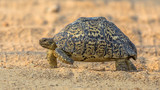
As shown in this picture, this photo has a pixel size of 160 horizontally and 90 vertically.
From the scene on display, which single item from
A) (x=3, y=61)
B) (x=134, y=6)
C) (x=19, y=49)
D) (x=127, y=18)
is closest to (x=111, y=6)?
(x=134, y=6)

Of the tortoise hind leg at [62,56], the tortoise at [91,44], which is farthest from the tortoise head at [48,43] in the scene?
the tortoise hind leg at [62,56]

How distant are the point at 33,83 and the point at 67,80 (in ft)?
2.08

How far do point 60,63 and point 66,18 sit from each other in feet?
22.8

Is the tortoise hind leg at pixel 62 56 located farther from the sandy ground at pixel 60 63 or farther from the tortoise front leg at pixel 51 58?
the tortoise front leg at pixel 51 58

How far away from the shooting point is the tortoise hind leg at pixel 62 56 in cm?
624

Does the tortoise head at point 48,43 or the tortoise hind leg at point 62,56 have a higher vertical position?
the tortoise head at point 48,43

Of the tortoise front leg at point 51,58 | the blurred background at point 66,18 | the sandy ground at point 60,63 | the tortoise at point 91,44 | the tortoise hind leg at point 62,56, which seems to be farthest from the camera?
the blurred background at point 66,18

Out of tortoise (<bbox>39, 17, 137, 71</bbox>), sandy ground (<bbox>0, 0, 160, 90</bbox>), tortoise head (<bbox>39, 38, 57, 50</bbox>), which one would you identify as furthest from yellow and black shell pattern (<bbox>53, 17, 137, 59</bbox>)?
sandy ground (<bbox>0, 0, 160, 90</bbox>)

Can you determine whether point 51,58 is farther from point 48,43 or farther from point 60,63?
point 60,63

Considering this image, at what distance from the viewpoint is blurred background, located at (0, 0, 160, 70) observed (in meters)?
9.42

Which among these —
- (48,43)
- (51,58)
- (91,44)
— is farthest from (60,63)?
(91,44)

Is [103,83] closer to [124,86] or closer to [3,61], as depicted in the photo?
[124,86]

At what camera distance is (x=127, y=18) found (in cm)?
1622

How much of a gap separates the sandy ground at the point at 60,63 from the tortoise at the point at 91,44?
28 cm
